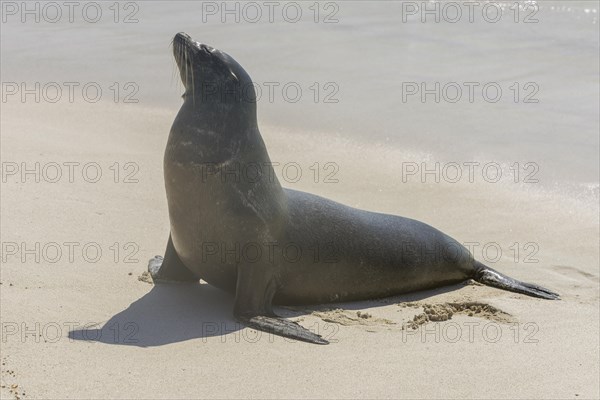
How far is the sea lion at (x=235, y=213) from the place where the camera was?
19.0ft

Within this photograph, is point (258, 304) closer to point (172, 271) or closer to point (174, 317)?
point (174, 317)

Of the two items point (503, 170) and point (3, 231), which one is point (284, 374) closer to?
point (3, 231)

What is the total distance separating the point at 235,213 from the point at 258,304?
0.53 meters

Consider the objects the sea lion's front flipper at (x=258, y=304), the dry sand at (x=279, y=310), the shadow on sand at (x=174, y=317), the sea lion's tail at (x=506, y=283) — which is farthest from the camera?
the sea lion's tail at (x=506, y=283)

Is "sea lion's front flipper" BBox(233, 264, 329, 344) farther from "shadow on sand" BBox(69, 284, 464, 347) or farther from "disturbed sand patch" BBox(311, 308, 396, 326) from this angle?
"disturbed sand patch" BBox(311, 308, 396, 326)

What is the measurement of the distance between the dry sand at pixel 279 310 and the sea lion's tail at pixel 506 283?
0.42 ft

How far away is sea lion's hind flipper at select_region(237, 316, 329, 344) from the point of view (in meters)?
5.45

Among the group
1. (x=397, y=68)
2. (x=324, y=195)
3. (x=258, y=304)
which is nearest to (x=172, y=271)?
(x=258, y=304)

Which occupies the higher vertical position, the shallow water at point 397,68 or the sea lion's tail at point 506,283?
the shallow water at point 397,68

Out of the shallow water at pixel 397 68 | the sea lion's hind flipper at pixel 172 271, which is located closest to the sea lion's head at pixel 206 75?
the sea lion's hind flipper at pixel 172 271

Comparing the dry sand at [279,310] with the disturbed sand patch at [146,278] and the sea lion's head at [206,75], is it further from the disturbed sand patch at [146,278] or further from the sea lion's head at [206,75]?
the sea lion's head at [206,75]

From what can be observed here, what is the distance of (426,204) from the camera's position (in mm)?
8578

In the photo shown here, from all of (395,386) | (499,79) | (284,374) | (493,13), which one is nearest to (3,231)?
(284,374)

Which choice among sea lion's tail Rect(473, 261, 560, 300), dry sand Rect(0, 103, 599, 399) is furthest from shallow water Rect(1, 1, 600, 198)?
sea lion's tail Rect(473, 261, 560, 300)
